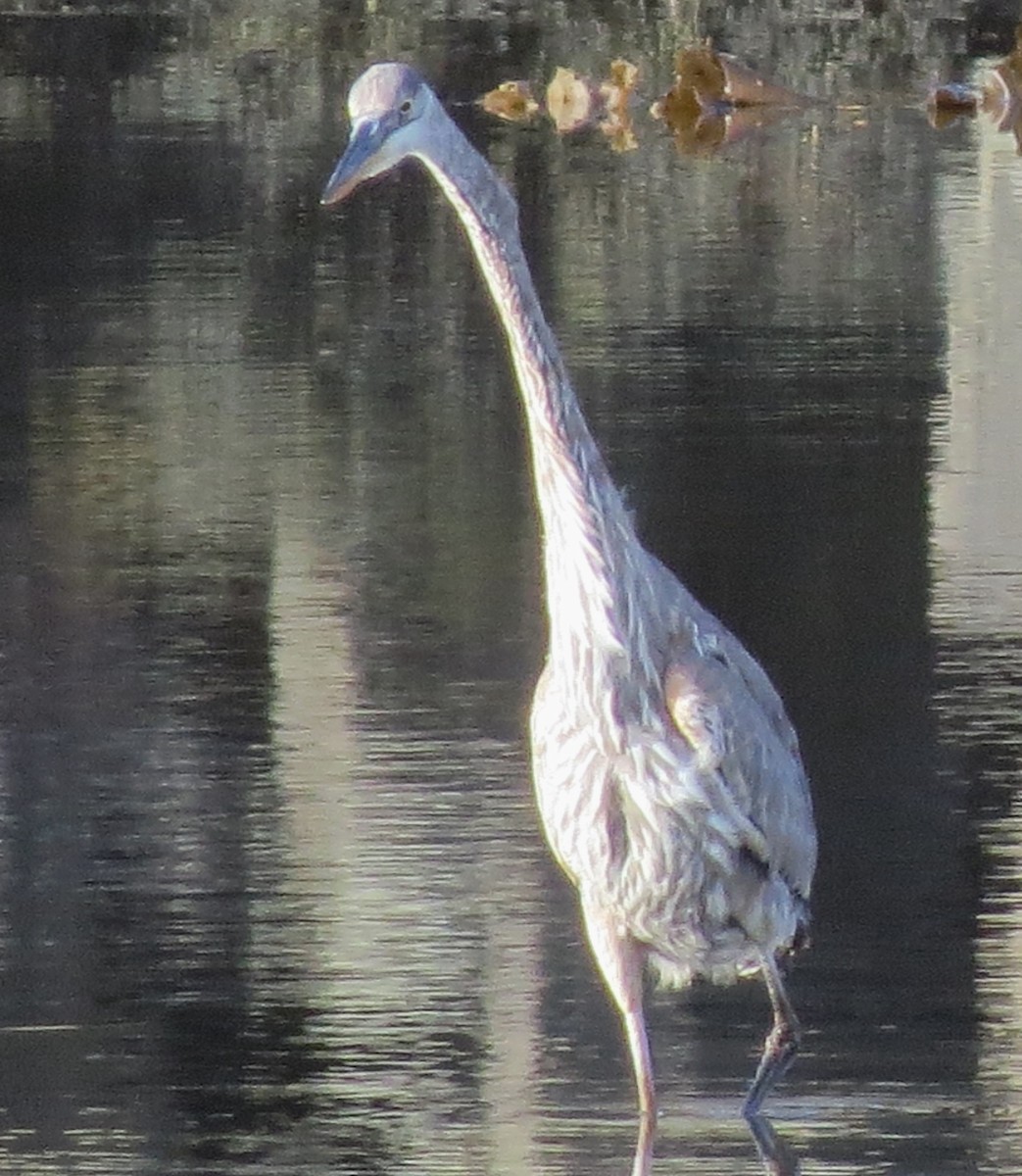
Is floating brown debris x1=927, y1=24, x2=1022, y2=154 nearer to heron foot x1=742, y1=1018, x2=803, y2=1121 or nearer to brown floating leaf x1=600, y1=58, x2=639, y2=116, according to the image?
brown floating leaf x1=600, y1=58, x2=639, y2=116

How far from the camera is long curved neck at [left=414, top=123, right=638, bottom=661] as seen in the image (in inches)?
203

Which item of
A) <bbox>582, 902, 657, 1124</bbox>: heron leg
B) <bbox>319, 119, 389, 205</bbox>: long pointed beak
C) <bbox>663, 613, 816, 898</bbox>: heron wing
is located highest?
<bbox>319, 119, 389, 205</bbox>: long pointed beak

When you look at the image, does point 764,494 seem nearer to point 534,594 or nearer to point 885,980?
point 534,594

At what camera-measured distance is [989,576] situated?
29.0 ft

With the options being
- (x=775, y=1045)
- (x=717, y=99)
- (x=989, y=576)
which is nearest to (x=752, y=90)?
(x=717, y=99)

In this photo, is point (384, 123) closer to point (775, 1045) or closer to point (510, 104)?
point (775, 1045)

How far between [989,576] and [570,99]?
1114cm

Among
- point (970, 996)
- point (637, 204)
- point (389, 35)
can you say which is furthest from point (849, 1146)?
point (389, 35)

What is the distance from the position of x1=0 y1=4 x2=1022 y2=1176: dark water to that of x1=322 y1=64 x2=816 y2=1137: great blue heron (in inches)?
13.5

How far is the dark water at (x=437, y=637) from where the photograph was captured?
5.59 metres

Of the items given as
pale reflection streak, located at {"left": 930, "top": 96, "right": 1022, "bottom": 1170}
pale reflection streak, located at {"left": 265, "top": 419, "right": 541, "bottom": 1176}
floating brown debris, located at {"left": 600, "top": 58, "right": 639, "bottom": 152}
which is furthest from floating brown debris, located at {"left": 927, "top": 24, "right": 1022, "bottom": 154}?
pale reflection streak, located at {"left": 265, "top": 419, "right": 541, "bottom": 1176}

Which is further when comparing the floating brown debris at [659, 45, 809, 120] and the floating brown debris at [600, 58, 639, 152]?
the floating brown debris at [659, 45, 809, 120]

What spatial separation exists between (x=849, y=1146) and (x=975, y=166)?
467 inches

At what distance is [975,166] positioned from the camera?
654 inches
